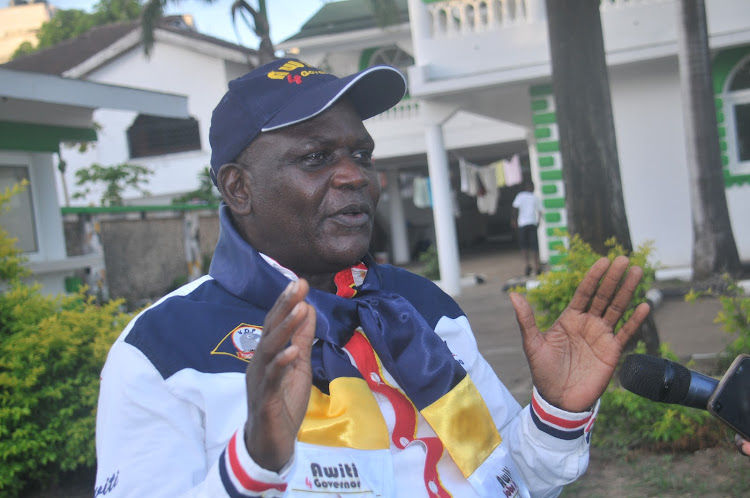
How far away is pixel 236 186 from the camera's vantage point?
1.83 m

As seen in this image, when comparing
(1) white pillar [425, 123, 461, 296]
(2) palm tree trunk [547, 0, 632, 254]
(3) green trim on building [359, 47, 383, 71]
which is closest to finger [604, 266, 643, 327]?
(2) palm tree trunk [547, 0, 632, 254]

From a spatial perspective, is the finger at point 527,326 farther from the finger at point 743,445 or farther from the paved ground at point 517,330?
the paved ground at point 517,330

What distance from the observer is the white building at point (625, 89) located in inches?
404

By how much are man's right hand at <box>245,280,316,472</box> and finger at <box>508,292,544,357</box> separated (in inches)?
26.2

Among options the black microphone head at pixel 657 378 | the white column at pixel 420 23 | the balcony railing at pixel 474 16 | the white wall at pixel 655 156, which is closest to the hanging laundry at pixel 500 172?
the white wall at pixel 655 156

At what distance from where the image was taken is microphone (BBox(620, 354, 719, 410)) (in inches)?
59.5

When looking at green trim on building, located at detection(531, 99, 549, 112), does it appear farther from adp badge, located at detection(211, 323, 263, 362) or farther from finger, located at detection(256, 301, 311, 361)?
finger, located at detection(256, 301, 311, 361)

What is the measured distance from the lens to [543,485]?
1871 millimetres

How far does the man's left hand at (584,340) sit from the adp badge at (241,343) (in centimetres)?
62

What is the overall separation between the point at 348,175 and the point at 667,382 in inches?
34.9

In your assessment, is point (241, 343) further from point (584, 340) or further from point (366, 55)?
point (366, 55)

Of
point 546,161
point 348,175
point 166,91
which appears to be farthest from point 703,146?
point 166,91

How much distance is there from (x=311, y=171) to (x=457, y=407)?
0.69 meters

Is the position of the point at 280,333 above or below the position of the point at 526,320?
above
